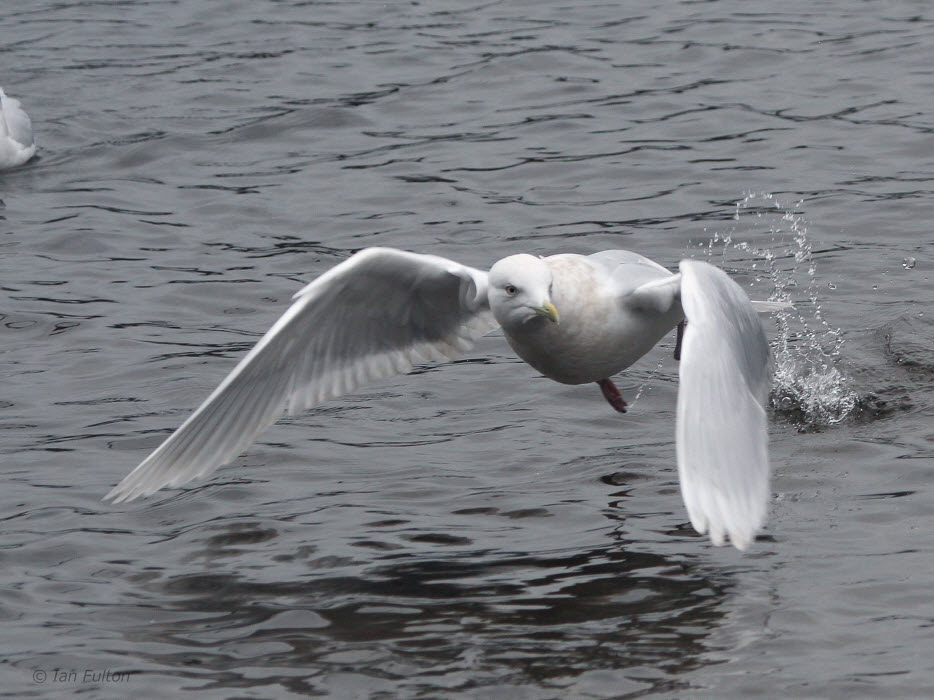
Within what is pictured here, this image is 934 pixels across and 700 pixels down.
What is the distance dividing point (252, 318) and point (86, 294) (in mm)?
1137

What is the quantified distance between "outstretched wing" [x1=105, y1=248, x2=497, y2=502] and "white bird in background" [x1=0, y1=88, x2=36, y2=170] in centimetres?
556

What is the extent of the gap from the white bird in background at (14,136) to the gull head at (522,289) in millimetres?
6652

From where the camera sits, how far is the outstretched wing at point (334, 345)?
6.11m

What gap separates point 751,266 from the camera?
940cm

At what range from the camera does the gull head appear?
223 inches

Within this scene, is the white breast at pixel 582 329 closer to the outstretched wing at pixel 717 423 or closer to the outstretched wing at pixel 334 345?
the outstretched wing at pixel 334 345

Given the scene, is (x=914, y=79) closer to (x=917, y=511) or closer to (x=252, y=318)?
(x=252, y=318)

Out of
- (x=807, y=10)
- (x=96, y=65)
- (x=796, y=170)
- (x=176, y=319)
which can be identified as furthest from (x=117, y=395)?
(x=807, y=10)

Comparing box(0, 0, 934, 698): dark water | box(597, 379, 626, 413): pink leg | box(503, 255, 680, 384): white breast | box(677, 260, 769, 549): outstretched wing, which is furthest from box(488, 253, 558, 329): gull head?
box(597, 379, 626, 413): pink leg

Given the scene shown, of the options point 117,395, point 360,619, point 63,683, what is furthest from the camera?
point 117,395

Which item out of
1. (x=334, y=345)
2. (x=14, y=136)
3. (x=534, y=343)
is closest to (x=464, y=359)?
(x=334, y=345)

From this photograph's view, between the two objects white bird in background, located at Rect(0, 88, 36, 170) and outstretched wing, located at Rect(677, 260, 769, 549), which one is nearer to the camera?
outstretched wing, located at Rect(677, 260, 769, 549)

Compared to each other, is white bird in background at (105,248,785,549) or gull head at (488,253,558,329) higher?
gull head at (488,253,558,329)

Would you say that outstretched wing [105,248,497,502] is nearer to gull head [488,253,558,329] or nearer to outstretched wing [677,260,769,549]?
gull head [488,253,558,329]
